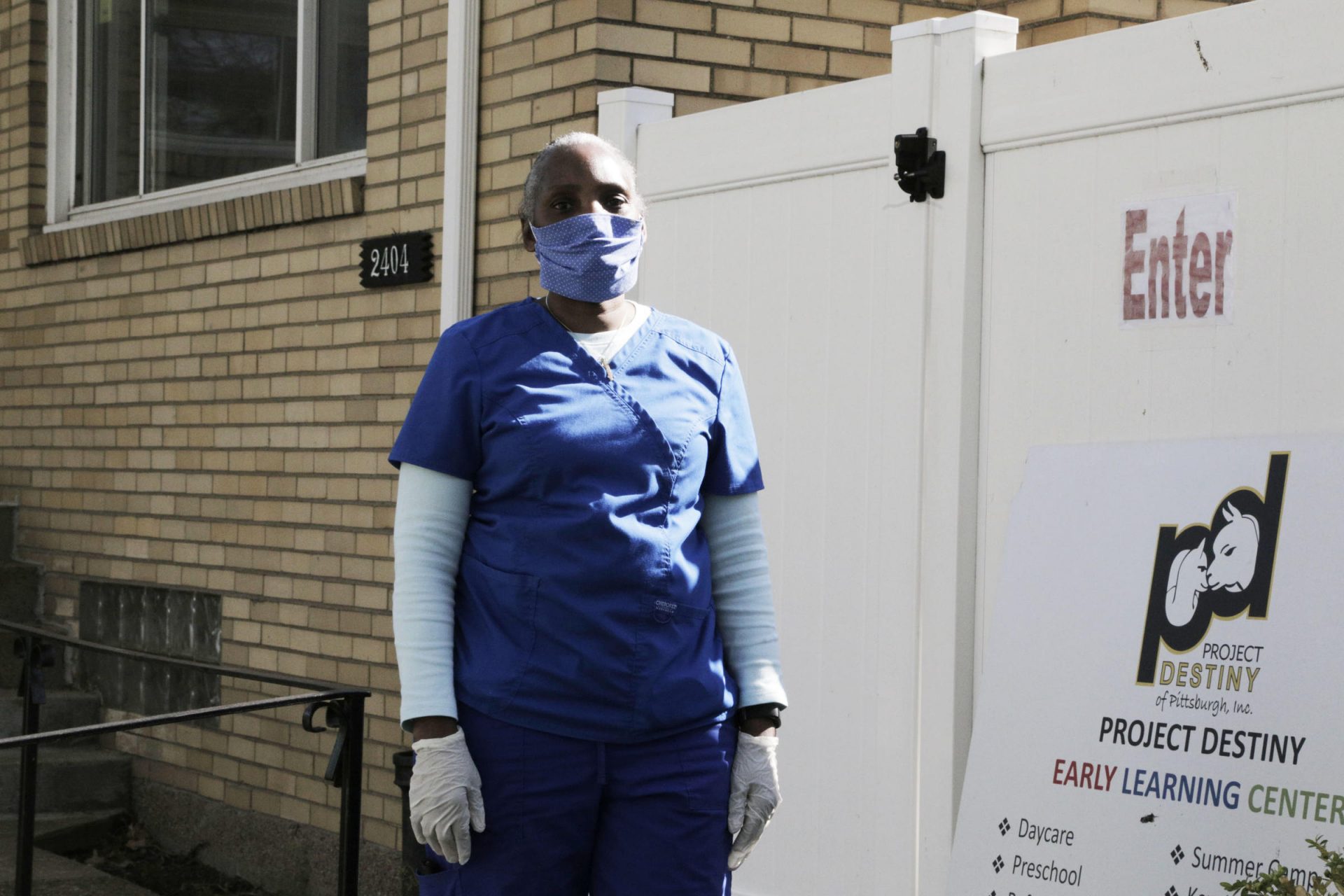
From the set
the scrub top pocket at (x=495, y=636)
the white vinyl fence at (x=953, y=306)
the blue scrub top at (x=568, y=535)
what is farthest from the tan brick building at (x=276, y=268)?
the scrub top pocket at (x=495, y=636)

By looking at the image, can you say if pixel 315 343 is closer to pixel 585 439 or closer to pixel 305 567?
pixel 305 567

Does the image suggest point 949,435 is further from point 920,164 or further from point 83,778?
point 83,778

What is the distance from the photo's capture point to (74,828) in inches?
248

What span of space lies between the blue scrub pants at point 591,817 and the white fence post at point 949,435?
1326 mm

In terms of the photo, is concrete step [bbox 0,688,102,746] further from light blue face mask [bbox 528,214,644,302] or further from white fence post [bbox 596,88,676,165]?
light blue face mask [bbox 528,214,644,302]

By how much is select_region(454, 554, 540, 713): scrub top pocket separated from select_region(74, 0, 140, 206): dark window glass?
5457 millimetres

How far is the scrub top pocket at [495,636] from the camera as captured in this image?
8.29 feet

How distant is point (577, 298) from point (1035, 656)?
1408 mm

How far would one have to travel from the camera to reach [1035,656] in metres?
3.58

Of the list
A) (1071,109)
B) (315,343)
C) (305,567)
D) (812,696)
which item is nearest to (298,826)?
(305,567)

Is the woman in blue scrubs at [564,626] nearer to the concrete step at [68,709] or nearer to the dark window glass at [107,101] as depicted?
the concrete step at [68,709]

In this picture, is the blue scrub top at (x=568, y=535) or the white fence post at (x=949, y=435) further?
the white fence post at (x=949, y=435)

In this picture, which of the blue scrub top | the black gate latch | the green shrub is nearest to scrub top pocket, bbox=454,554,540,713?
the blue scrub top

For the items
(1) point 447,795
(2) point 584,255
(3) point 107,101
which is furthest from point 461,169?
(1) point 447,795
